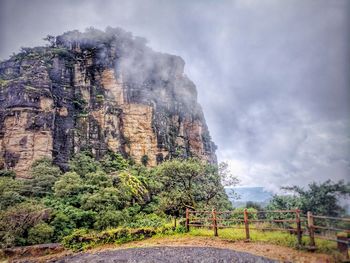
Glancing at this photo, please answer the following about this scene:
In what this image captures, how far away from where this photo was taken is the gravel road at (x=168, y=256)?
8.86 metres

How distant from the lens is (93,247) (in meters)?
14.1

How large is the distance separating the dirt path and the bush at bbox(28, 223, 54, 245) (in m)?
2.02

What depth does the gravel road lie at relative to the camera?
29.1 ft

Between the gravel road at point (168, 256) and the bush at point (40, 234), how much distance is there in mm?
3943

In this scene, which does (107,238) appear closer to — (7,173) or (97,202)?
(97,202)

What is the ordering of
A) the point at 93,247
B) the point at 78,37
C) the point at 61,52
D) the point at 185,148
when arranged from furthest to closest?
the point at 185,148 < the point at 78,37 < the point at 61,52 < the point at 93,247

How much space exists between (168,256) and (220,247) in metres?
2.08

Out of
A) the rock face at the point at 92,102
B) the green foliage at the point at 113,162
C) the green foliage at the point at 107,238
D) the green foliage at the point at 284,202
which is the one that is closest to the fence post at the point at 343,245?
the green foliage at the point at 284,202

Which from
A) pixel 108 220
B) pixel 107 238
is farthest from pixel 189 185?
pixel 108 220

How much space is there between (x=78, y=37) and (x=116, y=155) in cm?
2375

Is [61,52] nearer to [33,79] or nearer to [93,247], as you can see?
[33,79]

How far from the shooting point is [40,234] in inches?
630

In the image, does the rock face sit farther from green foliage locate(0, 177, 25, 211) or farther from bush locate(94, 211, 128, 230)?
bush locate(94, 211, 128, 230)

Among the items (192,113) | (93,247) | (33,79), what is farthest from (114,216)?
(192,113)
